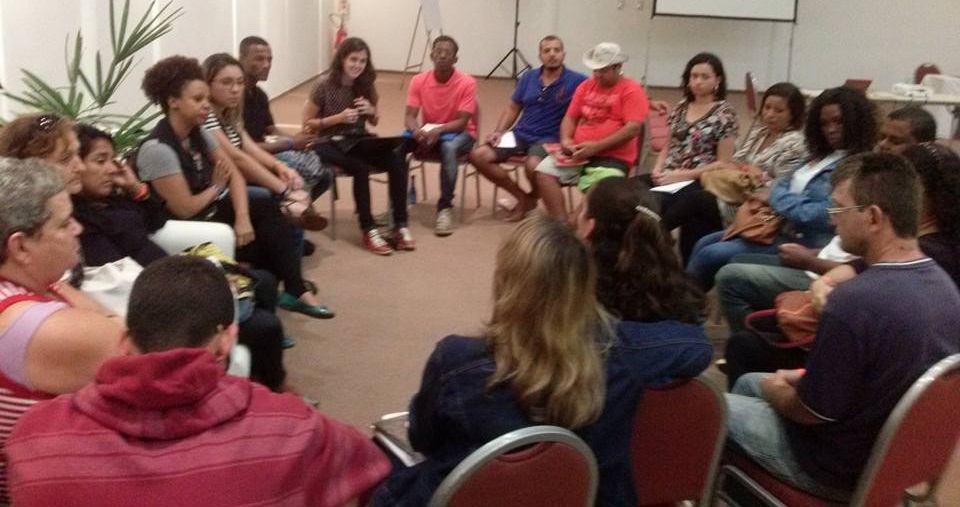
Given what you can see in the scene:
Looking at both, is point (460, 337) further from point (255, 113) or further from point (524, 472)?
point (255, 113)

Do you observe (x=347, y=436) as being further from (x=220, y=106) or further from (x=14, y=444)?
(x=220, y=106)

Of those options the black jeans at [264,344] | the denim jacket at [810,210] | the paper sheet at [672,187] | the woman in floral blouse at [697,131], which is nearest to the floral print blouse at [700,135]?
the woman in floral blouse at [697,131]

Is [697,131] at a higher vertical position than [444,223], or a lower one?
higher

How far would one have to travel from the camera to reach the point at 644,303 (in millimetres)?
2035

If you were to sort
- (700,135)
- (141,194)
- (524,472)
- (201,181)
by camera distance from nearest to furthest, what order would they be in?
(524,472) < (141,194) < (201,181) < (700,135)

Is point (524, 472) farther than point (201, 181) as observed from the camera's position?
No

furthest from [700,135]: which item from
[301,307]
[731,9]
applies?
[731,9]

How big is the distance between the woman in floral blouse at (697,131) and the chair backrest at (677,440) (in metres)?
2.38

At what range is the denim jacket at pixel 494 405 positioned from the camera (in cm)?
152

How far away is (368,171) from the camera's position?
503 cm

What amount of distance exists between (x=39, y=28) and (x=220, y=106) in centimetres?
109

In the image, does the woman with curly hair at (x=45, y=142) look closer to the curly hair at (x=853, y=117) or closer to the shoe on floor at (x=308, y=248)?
the shoe on floor at (x=308, y=248)

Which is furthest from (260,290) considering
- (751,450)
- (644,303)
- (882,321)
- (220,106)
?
(882,321)

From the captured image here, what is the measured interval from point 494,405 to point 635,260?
0.69 metres
